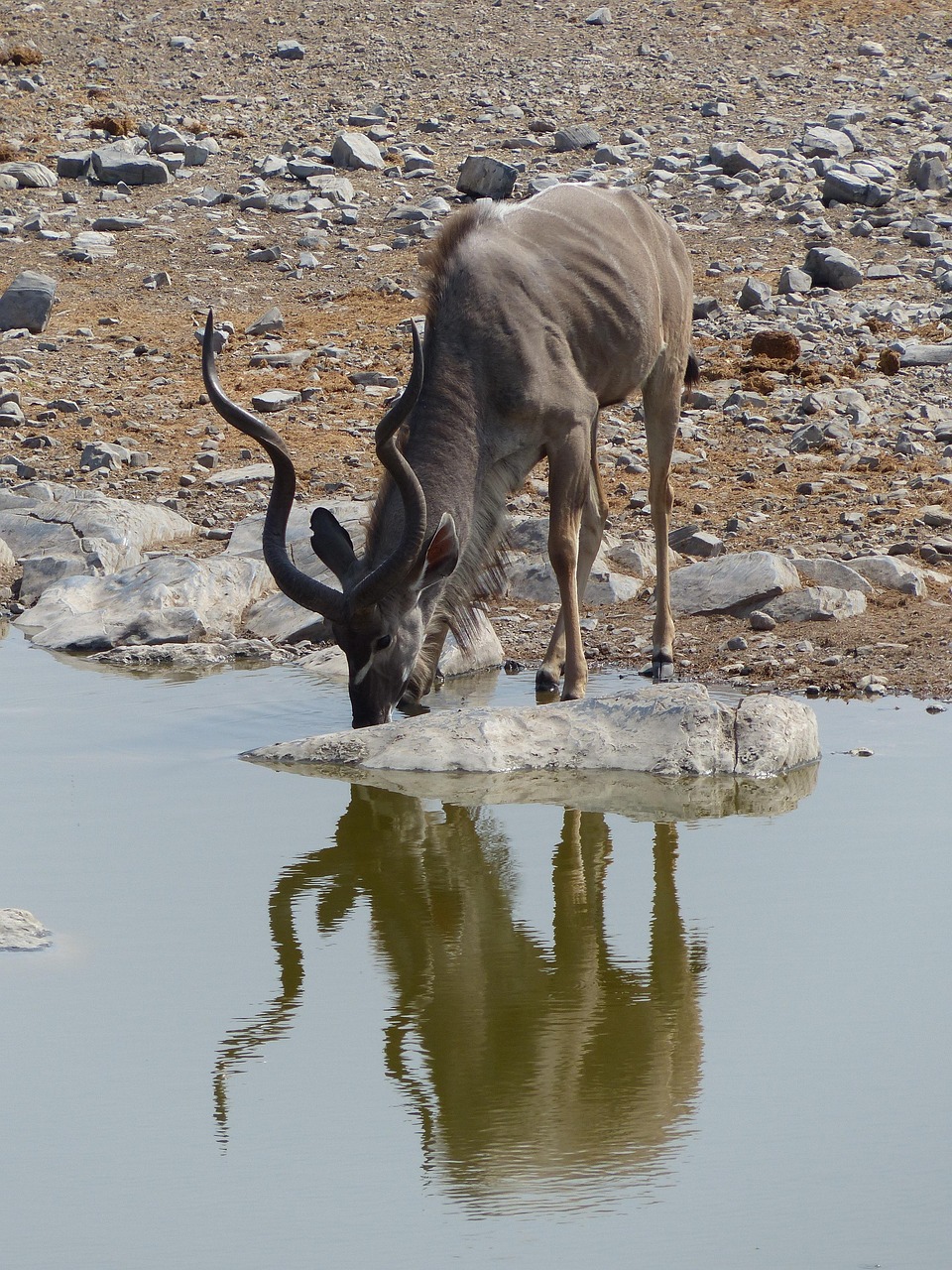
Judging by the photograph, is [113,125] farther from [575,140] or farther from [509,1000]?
[509,1000]

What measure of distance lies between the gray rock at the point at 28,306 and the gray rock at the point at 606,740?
320 inches

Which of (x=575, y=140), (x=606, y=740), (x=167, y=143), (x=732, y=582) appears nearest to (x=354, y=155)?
(x=167, y=143)

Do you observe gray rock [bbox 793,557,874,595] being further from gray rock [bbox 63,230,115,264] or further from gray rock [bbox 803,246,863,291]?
gray rock [bbox 63,230,115,264]

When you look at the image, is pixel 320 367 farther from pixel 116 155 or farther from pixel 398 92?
pixel 398 92

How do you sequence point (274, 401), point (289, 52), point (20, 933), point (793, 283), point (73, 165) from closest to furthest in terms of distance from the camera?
point (20, 933)
point (274, 401)
point (793, 283)
point (73, 165)
point (289, 52)

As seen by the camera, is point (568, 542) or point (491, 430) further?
point (568, 542)

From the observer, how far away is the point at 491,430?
→ 7996mm

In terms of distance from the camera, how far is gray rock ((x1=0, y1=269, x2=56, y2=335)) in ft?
47.5

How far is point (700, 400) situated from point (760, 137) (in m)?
8.53

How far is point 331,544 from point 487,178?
11107 mm

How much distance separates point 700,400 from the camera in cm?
1284

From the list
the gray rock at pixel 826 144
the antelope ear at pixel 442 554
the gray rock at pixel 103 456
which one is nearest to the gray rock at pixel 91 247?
the gray rock at pixel 103 456

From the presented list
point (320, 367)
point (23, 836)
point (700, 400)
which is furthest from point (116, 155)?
point (23, 836)

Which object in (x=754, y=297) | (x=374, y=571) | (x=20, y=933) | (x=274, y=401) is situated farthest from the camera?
(x=754, y=297)
